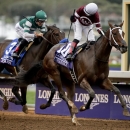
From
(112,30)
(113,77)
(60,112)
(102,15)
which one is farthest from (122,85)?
(102,15)

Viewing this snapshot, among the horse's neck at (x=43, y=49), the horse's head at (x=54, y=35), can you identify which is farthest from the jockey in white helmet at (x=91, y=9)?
the horse's neck at (x=43, y=49)

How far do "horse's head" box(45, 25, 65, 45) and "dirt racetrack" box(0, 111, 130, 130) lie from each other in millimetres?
1598

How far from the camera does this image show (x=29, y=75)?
10.9m

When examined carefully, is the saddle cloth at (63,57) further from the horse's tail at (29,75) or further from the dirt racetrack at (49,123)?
the dirt racetrack at (49,123)

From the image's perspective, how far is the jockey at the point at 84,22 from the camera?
9.72 meters

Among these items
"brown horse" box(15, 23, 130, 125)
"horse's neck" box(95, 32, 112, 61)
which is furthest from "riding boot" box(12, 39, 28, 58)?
"horse's neck" box(95, 32, 112, 61)

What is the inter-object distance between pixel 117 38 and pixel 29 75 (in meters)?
2.58

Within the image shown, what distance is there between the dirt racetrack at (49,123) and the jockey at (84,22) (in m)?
1.26

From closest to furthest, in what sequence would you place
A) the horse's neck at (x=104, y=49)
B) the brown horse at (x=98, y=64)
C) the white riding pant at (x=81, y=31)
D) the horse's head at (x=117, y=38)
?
the horse's head at (x=117, y=38) < the brown horse at (x=98, y=64) < the horse's neck at (x=104, y=49) < the white riding pant at (x=81, y=31)

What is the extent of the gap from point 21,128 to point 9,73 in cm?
311

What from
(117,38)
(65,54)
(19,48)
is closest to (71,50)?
(65,54)

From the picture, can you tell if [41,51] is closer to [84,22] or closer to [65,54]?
[65,54]

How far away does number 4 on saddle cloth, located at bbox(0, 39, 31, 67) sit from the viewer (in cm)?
1141

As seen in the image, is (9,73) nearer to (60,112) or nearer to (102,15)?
(60,112)
